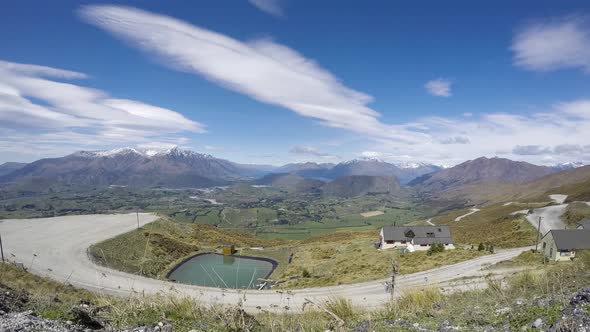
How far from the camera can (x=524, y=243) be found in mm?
63781

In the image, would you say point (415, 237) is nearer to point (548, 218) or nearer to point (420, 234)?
point (420, 234)

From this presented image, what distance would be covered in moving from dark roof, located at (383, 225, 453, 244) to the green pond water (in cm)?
2656

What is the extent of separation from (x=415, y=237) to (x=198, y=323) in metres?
66.9

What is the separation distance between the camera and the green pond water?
156 feet

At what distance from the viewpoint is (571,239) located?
49062 millimetres

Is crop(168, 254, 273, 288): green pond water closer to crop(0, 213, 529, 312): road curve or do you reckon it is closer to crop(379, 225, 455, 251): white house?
crop(0, 213, 529, 312): road curve

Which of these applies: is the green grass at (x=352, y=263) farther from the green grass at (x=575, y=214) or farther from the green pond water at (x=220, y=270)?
the green grass at (x=575, y=214)

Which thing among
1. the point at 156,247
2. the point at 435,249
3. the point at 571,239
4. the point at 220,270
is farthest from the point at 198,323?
the point at 571,239

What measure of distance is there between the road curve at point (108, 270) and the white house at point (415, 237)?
1109 cm

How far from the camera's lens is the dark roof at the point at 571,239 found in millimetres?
48000

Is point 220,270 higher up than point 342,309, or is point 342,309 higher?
point 342,309

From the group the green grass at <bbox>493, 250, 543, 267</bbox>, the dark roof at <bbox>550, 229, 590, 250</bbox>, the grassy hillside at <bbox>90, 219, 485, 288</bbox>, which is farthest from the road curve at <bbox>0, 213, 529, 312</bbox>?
the dark roof at <bbox>550, 229, 590, 250</bbox>

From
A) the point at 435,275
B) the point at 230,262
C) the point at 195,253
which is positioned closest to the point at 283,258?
the point at 230,262

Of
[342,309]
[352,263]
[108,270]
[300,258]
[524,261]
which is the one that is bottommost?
[300,258]
